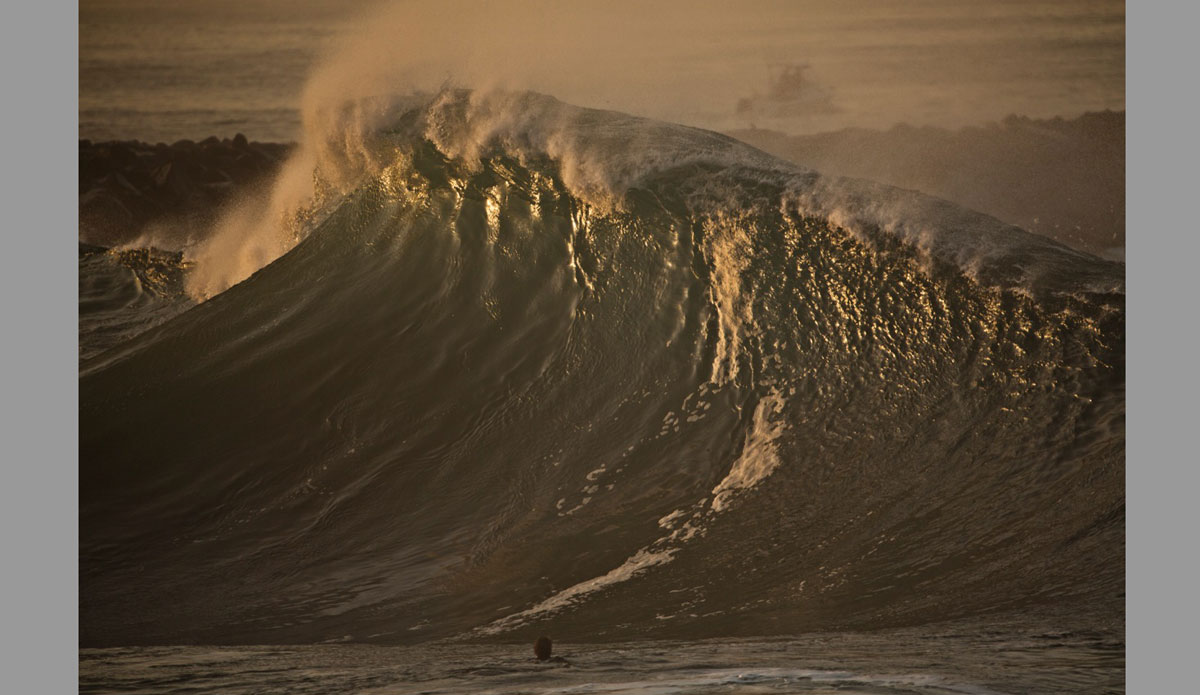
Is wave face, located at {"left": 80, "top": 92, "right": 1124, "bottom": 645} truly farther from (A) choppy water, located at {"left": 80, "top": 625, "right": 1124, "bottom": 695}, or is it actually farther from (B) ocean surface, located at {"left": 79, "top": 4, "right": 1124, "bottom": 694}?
(A) choppy water, located at {"left": 80, "top": 625, "right": 1124, "bottom": 695}

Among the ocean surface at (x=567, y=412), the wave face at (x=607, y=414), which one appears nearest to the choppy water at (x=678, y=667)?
the ocean surface at (x=567, y=412)

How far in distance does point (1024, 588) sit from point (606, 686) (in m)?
1.55

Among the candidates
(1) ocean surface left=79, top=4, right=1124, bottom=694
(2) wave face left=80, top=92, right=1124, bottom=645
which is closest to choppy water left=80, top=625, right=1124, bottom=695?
(1) ocean surface left=79, top=4, right=1124, bottom=694

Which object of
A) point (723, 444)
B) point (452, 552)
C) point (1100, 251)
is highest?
point (1100, 251)

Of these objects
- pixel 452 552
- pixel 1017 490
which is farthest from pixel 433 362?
pixel 1017 490

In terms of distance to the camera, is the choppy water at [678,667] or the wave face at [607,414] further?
the wave face at [607,414]

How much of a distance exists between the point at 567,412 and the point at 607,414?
5.9 inches

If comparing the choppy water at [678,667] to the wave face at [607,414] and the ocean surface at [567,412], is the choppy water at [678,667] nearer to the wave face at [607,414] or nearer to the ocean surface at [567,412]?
the ocean surface at [567,412]

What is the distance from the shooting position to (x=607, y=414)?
5.59 meters

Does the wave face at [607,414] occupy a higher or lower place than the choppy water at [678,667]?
higher

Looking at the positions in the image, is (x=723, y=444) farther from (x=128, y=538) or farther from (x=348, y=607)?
(x=128, y=538)

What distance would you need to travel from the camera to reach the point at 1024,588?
5125mm

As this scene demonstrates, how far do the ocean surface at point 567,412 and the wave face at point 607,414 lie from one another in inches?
0.5

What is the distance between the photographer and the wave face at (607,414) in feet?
17.2
